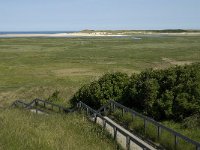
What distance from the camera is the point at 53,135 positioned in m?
10.6

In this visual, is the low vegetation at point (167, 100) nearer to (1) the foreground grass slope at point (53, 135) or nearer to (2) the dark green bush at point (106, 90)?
(1) the foreground grass slope at point (53, 135)

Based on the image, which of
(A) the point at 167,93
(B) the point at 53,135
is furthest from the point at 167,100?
(B) the point at 53,135

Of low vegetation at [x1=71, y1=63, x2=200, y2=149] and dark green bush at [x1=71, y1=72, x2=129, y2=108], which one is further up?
low vegetation at [x1=71, y1=63, x2=200, y2=149]

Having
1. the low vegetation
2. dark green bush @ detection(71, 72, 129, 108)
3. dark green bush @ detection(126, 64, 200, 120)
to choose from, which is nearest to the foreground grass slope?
the low vegetation

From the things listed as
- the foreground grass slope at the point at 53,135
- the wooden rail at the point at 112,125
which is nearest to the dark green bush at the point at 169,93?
the wooden rail at the point at 112,125

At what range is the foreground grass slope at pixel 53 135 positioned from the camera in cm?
962

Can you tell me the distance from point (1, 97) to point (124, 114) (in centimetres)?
2003

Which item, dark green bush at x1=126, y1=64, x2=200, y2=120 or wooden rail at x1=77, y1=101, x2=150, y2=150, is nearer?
wooden rail at x1=77, y1=101, x2=150, y2=150

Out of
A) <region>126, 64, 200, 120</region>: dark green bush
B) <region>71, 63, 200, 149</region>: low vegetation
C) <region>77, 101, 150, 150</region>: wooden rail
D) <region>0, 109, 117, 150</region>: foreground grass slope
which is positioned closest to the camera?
<region>77, 101, 150, 150</region>: wooden rail

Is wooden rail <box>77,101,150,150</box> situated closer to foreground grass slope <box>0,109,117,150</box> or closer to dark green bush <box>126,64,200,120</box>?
foreground grass slope <box>0,109,117,150</box>

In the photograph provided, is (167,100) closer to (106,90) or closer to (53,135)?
(53,135)

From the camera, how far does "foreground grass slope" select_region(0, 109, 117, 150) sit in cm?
962

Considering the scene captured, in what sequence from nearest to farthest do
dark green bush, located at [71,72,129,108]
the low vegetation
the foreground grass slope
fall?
the foreground grass slope < the low vegetation < dark green bush, located at [71,72,129,108]

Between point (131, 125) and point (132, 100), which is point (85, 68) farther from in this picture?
point (131, 125)
